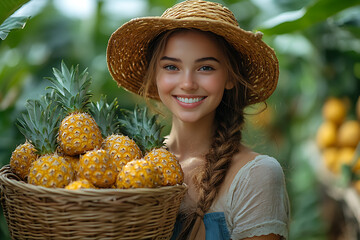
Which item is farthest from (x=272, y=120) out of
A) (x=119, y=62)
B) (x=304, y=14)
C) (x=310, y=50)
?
(x=119, y=62)

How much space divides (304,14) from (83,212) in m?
1.93

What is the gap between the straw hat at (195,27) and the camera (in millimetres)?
1925

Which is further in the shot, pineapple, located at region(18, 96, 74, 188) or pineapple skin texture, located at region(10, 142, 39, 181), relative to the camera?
pineapple skin texture, located at region(10, 142, 39, 181)

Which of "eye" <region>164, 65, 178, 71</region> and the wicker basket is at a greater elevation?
"eye" <region>164, 65, 178, 71</region>

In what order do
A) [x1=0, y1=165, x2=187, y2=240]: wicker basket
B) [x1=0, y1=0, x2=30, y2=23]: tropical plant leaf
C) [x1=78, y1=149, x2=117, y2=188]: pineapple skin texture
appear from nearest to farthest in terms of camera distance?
[x1=0, y1=165, x2=187, y2=240]: wicker basket < [x1=78, y1=149, x2=117, y2=188]: pineapple skin texture < [x1=0, y1=0, x2=30, y2=23]: tropical plant leaf

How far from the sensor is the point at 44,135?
1649 millimetres

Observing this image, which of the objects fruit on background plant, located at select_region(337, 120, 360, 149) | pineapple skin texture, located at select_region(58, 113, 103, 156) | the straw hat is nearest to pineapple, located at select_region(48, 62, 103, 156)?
pineapple skin texture, located at select_region(58, 113, 103, 156)

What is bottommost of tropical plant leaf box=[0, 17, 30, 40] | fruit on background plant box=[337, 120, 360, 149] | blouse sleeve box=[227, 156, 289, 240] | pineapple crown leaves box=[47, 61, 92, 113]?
fruit on background plant box=[337, 120, 360, 149]

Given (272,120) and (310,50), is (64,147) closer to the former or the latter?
(310,50)

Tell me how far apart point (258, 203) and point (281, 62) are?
2.79 metres

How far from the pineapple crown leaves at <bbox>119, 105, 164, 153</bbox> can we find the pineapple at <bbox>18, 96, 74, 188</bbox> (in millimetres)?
320

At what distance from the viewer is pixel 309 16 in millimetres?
2777

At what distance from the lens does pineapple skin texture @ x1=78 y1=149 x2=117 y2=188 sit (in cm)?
151

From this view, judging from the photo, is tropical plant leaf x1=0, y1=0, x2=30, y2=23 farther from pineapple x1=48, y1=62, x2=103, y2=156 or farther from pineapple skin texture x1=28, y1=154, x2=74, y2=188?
pineapple skin texture x1=28, y1=154, x2=74, y2=188
